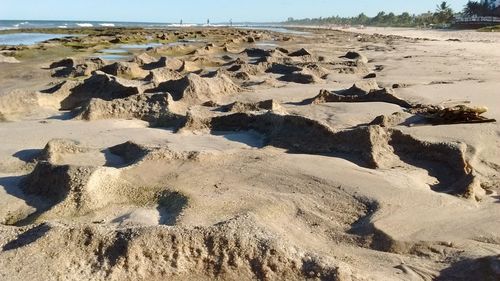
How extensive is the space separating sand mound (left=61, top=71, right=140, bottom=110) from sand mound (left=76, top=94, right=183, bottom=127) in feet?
4.40

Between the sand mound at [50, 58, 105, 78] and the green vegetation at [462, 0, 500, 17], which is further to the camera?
the green vegetation at [462, 0, 500, 17]

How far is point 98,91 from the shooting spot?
34.5 feet

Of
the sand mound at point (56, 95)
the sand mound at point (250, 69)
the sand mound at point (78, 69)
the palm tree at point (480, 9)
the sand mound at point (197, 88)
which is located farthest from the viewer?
the palm tree at point (480, 9)

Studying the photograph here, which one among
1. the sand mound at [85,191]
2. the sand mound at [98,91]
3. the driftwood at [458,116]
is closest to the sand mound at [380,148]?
the driftwood at [458,116]

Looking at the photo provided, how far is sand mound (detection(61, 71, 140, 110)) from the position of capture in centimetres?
1005

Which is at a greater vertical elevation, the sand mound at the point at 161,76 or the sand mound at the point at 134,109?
the sand mound at the point at 134,109

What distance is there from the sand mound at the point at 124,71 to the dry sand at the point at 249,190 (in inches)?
194

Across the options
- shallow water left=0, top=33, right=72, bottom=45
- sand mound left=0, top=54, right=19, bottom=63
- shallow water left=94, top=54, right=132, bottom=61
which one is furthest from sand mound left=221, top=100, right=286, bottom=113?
shallow water left=0, top=33, right=72, bottom=45

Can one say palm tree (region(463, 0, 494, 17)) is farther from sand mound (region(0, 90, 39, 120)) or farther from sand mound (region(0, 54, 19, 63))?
sand mound (region(0, 90, 39, 120))

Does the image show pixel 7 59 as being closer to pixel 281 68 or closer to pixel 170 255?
pixel 281 68

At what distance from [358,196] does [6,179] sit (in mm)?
3528

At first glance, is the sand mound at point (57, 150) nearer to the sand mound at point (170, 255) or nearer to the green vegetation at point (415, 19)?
the sand mound at point (170, 255)

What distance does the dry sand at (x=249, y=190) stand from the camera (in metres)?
3.35

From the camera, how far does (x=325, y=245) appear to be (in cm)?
391
